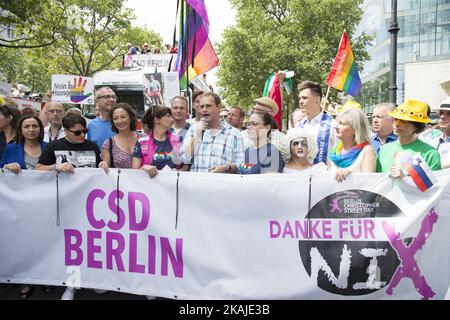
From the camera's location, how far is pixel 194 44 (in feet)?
20.8

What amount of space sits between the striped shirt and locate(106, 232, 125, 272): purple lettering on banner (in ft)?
2.89

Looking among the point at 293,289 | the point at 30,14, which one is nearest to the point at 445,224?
the point at 293,289

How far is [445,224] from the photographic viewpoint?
3.27m

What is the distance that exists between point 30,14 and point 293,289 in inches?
426

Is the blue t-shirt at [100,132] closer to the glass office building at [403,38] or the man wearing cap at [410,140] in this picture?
the man wearing cap at [410,140]

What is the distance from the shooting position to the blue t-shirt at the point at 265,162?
12.3 feet

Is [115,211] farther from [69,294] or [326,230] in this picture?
[326,230]

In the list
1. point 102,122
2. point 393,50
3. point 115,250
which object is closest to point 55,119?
point 102,122

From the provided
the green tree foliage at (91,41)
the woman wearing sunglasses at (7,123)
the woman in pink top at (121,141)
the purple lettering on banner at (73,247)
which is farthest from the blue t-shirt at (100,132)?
the green tree foliage at (91,41)

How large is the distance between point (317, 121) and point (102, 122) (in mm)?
2433

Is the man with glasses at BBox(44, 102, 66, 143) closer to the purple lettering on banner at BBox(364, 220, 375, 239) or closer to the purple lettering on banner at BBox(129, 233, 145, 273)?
the purple lettering on banner at BBox(129, 233, 145, 273)

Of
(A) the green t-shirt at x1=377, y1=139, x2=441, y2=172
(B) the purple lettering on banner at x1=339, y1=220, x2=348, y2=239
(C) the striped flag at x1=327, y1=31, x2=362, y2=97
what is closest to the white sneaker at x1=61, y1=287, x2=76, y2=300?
(B) the purple lettering on banner at x1=339, y1=220, x2=348, y2=239

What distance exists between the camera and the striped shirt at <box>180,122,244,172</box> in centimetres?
381
